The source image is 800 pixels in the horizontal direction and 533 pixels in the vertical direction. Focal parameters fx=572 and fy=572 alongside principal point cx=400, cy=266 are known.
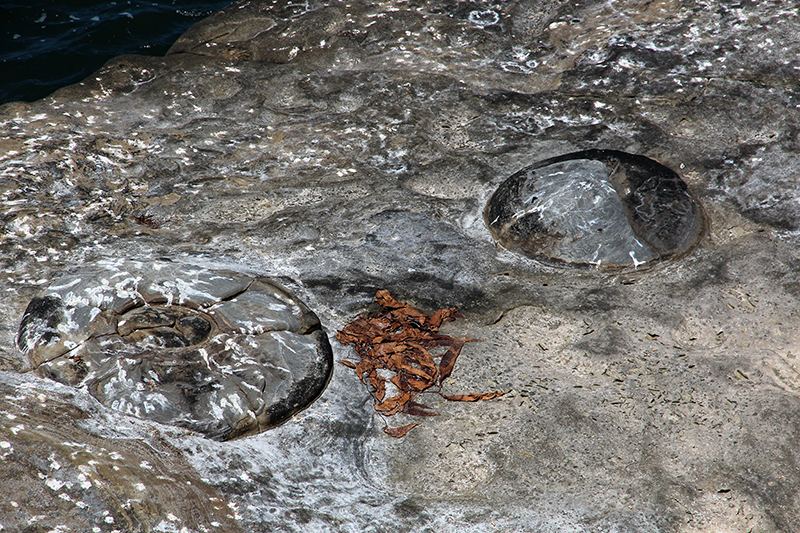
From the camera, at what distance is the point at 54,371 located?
2.59 meters

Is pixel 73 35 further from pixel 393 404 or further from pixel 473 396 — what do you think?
pixel 473 396

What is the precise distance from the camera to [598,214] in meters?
3.37

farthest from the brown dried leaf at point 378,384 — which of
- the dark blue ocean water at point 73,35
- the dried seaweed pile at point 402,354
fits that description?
the dark blue ocean water at point 73,35

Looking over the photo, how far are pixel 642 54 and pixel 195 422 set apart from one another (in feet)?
14.1

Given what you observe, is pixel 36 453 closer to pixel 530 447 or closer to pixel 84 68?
pixel 530 447

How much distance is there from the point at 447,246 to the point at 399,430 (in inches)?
51.0

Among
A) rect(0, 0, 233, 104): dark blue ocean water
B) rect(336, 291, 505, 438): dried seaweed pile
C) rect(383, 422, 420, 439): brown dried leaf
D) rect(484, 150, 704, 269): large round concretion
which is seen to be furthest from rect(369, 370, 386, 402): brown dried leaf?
rect(0, 0, 233, 104): dark blue ocean water

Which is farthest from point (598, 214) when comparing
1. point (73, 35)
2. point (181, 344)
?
point (73, 35)

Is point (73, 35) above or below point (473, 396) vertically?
above

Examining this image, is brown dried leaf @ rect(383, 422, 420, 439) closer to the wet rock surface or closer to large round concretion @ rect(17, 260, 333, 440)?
the wet rock surface

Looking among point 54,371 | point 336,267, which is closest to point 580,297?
point 336,267

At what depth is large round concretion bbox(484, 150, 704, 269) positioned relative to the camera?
11.0 feet

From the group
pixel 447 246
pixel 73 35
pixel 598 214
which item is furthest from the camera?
pixel 73 35

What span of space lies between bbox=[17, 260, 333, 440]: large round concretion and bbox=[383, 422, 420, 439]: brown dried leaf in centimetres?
39
